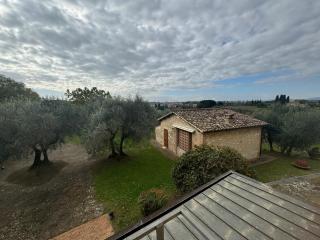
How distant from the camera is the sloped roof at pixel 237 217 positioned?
3.28 metres

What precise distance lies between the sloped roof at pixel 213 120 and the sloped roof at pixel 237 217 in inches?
426

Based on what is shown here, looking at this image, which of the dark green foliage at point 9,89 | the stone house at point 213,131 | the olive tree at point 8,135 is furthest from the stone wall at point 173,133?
the dark green foliage at point 9,89

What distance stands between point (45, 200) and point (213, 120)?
14.6m

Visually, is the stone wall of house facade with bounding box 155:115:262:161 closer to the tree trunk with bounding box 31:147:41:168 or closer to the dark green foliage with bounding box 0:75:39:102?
the tree trunk with bounding box 31:147:41:168

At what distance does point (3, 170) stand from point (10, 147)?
4499mm

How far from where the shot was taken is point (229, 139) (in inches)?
651

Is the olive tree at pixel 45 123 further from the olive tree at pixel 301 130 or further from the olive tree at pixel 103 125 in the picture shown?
the olive tree at pixel 301 130

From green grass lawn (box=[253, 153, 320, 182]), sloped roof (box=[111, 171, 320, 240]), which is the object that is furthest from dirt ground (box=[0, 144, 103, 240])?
green grass lawn (box=[253, 153, 320, 182])

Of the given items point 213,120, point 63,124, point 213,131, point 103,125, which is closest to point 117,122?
point 103,125

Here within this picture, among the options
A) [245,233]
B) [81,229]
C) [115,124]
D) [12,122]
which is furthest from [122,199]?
[12,122]

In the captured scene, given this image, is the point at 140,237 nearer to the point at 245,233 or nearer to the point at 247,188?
the point at 245,233

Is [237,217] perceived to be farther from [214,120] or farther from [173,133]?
[173,133]

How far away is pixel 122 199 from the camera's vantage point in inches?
410

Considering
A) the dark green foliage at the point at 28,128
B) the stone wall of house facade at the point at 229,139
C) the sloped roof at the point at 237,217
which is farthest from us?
the stone wall of house facade at the point at 229,139
